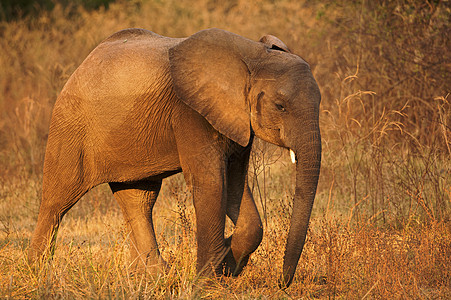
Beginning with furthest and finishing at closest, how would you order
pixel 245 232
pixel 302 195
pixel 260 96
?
pixel 245 232, pixel 260 96, pixel 302 195

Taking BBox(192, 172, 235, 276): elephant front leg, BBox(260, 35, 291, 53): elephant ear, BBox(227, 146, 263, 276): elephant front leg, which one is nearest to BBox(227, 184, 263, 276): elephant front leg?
BBox(227, 146, 263, 276): elephant front leg

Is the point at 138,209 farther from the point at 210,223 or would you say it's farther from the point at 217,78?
the point at 217,78

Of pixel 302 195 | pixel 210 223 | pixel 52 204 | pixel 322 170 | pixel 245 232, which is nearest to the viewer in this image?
pixel 302 195

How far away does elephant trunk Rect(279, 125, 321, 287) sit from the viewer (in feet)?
13.5

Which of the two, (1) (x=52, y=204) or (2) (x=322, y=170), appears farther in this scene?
(2) (x=322, y=170)

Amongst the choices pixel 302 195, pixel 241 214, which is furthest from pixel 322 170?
pixel 302 195

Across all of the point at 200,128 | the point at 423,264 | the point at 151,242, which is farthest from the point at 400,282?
the point at 151,242

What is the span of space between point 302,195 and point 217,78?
98 centimetres

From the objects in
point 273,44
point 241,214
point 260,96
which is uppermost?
point 273,44

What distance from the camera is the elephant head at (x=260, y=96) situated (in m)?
4.16

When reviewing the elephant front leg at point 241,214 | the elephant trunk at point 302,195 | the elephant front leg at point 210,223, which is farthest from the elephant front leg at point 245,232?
the elephant trunk at point 302,195

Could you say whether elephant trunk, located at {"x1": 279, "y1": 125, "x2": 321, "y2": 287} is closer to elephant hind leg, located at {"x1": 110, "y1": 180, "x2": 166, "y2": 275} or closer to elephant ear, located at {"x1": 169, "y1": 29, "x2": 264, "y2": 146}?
elephant ear, located at {"x1": 169, "y1": 29, "x2": 264, "y2": 146}

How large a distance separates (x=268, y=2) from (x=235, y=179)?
10558mm

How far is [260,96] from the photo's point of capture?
4391 millimetres
